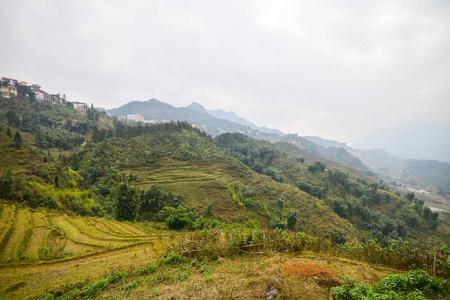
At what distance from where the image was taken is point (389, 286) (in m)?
5.91

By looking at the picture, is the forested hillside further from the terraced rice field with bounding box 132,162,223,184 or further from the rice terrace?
the terraced rice field with bounding box 132,162,223,184

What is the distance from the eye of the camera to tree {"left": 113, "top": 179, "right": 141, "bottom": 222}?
21641 mm

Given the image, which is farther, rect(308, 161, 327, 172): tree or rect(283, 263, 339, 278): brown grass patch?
rect(308, 161, 327, 172): tree

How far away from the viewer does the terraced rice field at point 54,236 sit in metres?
11.2

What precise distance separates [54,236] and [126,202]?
27.5 ft

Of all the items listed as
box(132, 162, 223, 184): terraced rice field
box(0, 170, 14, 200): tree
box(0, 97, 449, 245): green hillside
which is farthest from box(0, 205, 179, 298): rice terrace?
box(132, 162, 223, 184): terraced rice field

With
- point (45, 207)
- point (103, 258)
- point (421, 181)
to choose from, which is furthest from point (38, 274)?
point (421, 181)

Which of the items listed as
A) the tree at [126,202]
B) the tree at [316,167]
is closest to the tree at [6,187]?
the tree at [126,202]

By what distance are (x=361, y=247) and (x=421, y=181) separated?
762 feet

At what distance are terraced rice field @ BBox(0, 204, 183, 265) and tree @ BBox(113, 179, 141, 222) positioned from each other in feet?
12.2

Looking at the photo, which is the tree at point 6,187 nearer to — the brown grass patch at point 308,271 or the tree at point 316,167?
the brown grass patch at point 308,271

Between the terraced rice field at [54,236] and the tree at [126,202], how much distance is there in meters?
3.71

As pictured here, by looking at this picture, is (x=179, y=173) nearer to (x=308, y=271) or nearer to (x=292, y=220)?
(x=292, y=220)

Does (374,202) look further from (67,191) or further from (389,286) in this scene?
(67,191)
